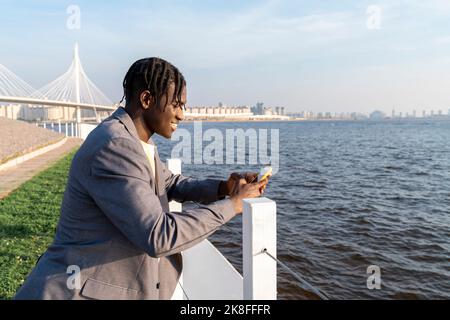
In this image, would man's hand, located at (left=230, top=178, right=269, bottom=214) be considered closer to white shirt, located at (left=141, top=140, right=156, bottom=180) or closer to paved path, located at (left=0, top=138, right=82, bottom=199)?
white shirt, located at (left=141, top=140, right=156, bottom=180)

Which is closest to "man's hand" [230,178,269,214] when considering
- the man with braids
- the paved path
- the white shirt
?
the man with braids

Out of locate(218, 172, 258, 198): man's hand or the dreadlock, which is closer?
the dreadlock

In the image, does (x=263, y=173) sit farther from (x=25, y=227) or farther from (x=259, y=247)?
(x=25, y=227)

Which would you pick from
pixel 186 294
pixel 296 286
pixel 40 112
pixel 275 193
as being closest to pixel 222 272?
pixel 186 294

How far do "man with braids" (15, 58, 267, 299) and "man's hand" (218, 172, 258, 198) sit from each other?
19 cm

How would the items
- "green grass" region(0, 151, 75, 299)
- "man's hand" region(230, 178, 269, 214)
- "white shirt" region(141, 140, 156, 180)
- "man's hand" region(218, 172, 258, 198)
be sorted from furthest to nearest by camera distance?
1. "green grass" region(0, 151, 75, 299)
2. "man's hand" region(218, 172, 258, 198)
3. "white shirt" region(141, 140, 156, 180)
4. "man's hand" region(230, 178, 269, 214)

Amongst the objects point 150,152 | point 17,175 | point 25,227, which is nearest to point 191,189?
point 150,152

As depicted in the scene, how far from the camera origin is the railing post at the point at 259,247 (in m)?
1.54

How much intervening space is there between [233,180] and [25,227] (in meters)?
5.68

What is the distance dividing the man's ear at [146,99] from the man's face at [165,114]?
0.05ft

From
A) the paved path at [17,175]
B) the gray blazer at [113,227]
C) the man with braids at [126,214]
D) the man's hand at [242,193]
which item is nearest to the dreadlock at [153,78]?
the man with braids at [126,214]

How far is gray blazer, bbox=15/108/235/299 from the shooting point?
1278mm

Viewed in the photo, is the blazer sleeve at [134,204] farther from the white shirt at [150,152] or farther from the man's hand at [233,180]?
the man's hand at [233,180]
